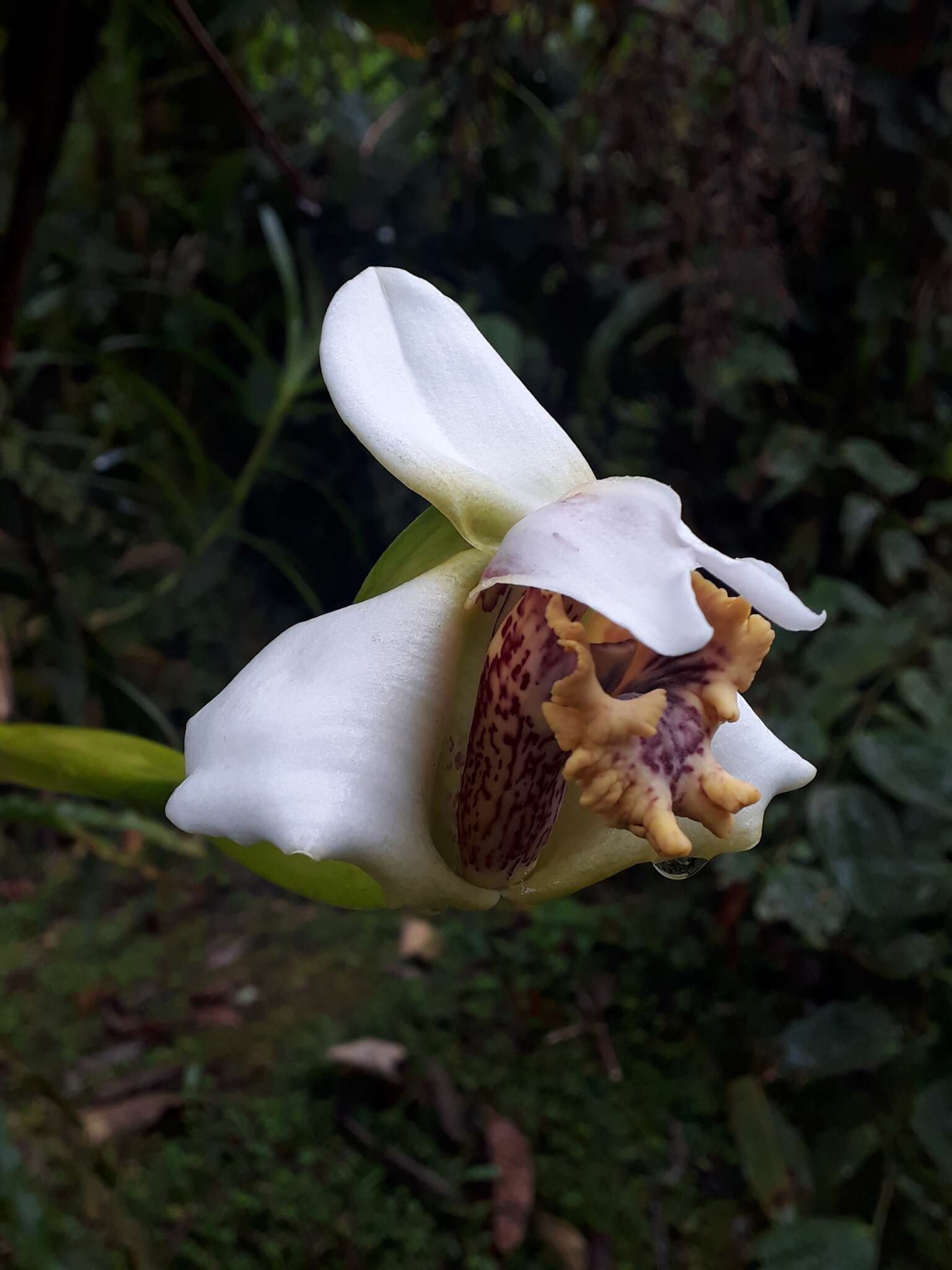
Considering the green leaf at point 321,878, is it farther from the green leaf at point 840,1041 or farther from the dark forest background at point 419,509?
the green leaf at point 840,1041

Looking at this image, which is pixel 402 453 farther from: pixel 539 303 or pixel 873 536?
pixel 539 303

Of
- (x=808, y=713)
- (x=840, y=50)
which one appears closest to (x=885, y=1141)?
(x=808, y=713)

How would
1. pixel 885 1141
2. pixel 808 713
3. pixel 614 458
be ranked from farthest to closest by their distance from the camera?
pixel 614 458 → pixel 808 713 → pixel 885 1141

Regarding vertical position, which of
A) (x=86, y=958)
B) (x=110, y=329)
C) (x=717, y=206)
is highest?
(x=717, y=206)

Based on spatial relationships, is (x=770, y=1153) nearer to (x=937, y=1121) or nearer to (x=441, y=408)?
(x=937, y=1121)

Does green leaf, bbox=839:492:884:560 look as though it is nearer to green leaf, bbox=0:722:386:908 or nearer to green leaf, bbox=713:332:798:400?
green leaf, bbox=713:332:798:400

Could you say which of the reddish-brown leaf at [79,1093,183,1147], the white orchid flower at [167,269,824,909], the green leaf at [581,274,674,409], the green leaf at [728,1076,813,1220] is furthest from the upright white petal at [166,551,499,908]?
the green leaf at [581,274,674,409]

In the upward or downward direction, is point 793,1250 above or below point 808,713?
below
